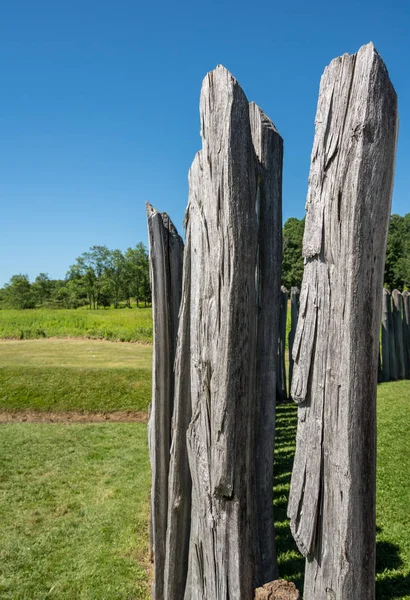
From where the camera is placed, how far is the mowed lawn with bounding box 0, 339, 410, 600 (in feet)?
10.7

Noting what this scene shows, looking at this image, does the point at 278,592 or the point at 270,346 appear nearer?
the point at 278,592

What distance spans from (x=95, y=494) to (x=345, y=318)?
3.88 meters

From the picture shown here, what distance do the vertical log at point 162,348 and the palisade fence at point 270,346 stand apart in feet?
1.01

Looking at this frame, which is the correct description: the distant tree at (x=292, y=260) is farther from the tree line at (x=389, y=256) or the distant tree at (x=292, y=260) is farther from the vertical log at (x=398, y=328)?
the vertical log at (x=398, y=328)

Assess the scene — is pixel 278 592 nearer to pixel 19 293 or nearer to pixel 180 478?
pixel 180 478

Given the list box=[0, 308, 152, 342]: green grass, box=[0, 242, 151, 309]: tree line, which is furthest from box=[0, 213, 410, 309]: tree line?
box=[0, 308, 152, 342]: green grass

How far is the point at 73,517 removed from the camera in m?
4.23

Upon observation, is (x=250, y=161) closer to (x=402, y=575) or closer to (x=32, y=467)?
(x=402, y=575)

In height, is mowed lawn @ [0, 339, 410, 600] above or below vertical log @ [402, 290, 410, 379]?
below

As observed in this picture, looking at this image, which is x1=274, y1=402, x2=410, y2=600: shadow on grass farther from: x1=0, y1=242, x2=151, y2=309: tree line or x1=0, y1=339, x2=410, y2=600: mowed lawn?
x1=0, y1=242, x2=151, y2=309: tree line

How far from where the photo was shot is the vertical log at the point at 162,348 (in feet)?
9.53

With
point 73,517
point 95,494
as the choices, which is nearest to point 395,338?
point 95,494

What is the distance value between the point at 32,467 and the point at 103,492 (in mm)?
1285

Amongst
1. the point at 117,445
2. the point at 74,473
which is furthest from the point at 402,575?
the point at 117,445
